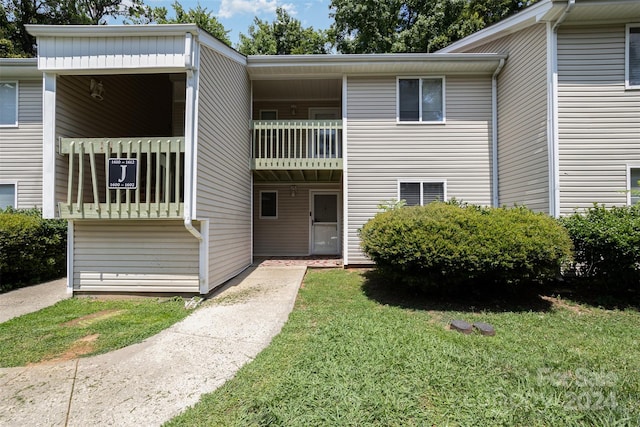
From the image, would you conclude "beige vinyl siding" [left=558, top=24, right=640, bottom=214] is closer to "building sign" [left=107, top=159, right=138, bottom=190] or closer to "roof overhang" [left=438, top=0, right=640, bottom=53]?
"roof overhang" [left=438, top=0, right=640, bottom=53]

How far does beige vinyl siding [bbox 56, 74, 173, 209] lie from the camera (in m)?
5.43

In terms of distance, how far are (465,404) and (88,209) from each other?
6242 mm

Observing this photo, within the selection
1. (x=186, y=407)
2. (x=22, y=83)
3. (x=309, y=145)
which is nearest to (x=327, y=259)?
(x=309, y=145)

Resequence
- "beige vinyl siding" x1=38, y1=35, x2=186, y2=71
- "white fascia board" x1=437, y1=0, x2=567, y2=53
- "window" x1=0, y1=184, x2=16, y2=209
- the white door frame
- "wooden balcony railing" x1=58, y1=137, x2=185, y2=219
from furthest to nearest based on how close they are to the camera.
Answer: the white door frame < "window" x1=0, y1=184, x2=16, y2=209 < "white fascia board" x1=437, y1=0, x2=567, y2=53 < "wooden balcony railing" x1=58, y1=137, x2=185, y2=219 < "beige vinyl siding" x1=38, y1=35, x2=186, y2=71

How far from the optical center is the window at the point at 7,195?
792cm

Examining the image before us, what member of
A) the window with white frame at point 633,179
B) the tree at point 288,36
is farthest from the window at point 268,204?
the tree at point 288,36

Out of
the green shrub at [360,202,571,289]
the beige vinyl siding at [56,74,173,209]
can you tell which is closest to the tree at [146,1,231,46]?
the beige vinyl siding at [56,74,173,209]

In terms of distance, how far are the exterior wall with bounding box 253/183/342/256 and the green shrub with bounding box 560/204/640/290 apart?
21.0ft

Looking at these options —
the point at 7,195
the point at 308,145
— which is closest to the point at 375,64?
the point at 308,145

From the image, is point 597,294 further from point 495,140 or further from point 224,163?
point 224,163

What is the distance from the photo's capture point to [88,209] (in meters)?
5.24

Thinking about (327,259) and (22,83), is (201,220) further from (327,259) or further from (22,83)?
(22,83)

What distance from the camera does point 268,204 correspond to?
412 inches

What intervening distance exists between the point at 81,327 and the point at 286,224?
665cm
